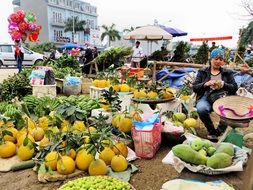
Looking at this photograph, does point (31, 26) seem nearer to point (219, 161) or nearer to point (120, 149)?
point (120, 149)

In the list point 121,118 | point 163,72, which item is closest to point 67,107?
point 121,118

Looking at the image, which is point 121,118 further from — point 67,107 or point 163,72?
point 163,72

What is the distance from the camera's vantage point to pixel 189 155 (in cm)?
258

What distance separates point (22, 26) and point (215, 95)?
28.9 ft

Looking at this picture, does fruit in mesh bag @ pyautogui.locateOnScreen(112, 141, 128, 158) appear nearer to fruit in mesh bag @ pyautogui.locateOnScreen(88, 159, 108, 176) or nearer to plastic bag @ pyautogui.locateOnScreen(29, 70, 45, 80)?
fruit in mesh bag @ pyautogui.locateOnScreen(88, 159, 108, 176)

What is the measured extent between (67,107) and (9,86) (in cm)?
402

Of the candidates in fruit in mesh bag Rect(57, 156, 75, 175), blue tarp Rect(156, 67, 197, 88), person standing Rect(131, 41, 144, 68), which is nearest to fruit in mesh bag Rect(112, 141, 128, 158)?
fruit in mesh bag Rect(57, 156, 75, 175)

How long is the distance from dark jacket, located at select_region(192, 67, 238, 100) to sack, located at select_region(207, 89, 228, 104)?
60 millimetres

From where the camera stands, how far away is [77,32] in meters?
57.3

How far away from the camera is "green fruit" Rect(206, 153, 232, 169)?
2.53 meters

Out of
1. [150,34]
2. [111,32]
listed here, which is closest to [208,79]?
[150,34]

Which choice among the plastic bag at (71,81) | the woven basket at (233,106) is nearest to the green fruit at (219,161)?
the woven basket at (233,106)

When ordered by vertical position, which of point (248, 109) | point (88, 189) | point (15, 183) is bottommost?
point (15, 183)

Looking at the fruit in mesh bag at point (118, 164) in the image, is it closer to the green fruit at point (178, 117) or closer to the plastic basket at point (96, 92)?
the green fruit at point (178, 117)
